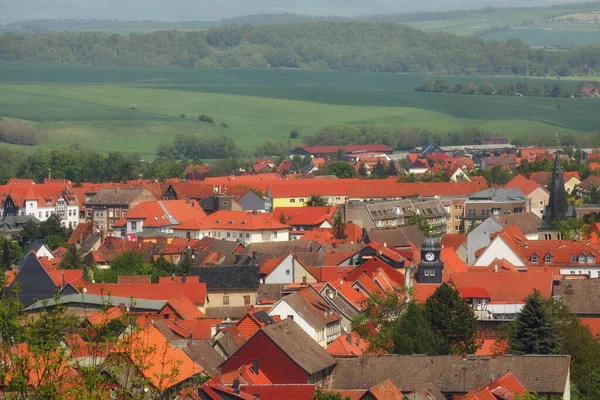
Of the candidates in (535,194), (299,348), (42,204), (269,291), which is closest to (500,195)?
(535,194)

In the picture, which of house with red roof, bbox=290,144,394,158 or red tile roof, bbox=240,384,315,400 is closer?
red tile roof, bbox=240,384,315,400

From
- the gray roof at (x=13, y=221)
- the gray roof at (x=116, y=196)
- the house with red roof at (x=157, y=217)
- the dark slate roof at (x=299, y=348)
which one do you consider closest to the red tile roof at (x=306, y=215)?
the house with red roof at (x=157, y=217)

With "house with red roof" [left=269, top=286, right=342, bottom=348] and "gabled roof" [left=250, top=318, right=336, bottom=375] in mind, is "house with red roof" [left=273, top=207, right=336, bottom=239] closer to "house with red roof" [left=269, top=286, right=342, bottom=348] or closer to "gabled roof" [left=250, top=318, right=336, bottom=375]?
"house with red roof" [left=269, top=286, right=342, bottom=348]

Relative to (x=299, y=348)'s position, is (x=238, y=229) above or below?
below

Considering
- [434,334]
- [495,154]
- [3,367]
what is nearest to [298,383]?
[434,334]

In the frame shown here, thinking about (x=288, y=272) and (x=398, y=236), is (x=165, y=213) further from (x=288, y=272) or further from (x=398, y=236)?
(x=288, y=272)

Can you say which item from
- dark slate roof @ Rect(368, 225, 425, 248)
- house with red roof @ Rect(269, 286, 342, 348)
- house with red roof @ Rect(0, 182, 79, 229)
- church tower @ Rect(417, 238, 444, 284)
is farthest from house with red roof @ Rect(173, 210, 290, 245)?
house with red roof @ Rect(269, 286, 342, 348)

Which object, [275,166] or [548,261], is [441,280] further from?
[275,166]
